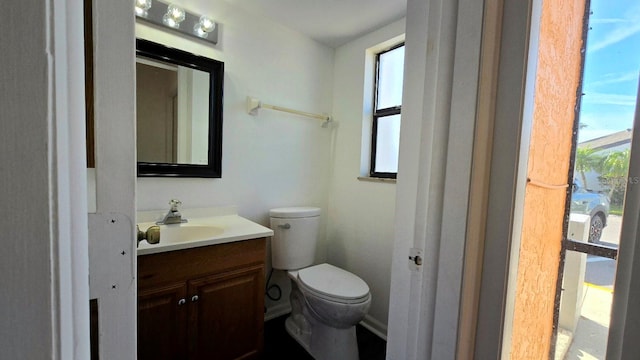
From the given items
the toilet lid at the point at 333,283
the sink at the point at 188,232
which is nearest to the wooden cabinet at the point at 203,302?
the sink at the point at 188,232

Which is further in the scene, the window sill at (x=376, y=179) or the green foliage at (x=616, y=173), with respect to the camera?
the window sill at (x=376, y=179)

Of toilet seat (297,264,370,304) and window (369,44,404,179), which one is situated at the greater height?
window (369,44,404,179)

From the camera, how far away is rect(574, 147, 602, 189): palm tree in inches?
23.9

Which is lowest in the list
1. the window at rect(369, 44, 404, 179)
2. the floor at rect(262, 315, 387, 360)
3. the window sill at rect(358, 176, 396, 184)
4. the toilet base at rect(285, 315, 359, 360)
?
the floor at rect(262, 315, 387, 360)

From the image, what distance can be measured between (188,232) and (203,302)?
40cm

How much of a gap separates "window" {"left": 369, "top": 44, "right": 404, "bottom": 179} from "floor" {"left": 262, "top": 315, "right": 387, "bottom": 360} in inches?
43.8

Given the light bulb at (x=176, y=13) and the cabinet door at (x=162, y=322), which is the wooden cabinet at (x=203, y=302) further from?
the light bulb at (x=176, y=13)

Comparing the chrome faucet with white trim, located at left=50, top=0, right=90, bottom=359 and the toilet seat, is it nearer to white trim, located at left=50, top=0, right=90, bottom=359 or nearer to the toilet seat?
the toilet seat

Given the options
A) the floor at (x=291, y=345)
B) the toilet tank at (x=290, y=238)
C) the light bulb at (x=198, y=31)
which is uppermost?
the light bulb at (x=198, y=31)

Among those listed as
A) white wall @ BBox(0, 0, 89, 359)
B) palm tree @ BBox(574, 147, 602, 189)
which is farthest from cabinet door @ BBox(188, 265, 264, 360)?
palm tree @ BBox(574, 147, 602, 189)

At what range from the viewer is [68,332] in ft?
0.90

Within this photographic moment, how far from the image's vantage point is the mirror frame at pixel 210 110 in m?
1.43

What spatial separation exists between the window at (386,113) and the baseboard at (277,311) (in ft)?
3.96

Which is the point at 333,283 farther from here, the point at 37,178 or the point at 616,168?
the point at 37,178
